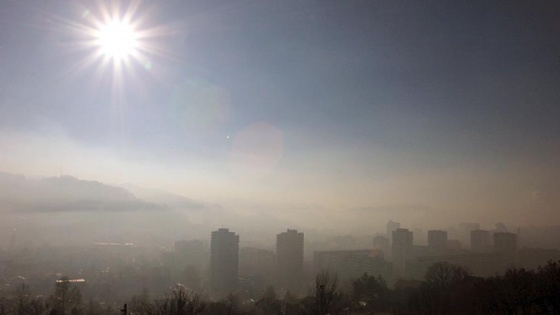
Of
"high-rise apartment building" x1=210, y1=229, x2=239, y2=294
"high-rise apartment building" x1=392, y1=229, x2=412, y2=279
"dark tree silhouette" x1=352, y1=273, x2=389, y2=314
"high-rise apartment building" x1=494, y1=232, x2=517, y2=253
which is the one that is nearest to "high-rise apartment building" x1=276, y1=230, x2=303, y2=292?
"high-rise apartment building" x1=210, y1=229, x2=239, y2=294

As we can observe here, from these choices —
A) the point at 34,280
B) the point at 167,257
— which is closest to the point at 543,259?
the point at 167,257

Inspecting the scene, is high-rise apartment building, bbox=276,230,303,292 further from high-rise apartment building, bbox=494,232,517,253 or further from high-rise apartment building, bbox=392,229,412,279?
high-rise apartment building, bbox=494,232,517,253

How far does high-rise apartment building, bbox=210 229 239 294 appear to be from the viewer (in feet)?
187

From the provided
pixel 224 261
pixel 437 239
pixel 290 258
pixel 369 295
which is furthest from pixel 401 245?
pixel 369 295

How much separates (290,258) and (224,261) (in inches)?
406

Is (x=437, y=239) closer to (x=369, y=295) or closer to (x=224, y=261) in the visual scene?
(x=224, y=261)

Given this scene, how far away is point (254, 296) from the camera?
51.7 metres

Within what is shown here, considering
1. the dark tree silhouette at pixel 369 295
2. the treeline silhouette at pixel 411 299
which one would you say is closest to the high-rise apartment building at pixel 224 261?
the treeline silhouette at pixel 411 299

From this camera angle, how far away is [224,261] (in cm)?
5781

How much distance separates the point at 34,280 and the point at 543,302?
232 ft

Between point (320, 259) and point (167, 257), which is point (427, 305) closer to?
point (320, 259)

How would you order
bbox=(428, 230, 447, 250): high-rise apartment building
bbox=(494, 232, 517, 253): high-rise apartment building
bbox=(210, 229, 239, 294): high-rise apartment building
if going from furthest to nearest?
bbox=(428, 230, 447, 250): high-rise apartment building, bbox=(494, 232, 517, 253): high-rise apartment building, bbox=(210, 229, 239, 294): high-rise apartment building

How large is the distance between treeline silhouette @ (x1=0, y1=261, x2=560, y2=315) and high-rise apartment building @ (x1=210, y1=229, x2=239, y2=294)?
18637 millimetres

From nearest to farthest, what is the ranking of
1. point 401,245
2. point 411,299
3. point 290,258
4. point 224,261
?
point 411,299 < point 224,261 < point 290,258 < point 401,245
